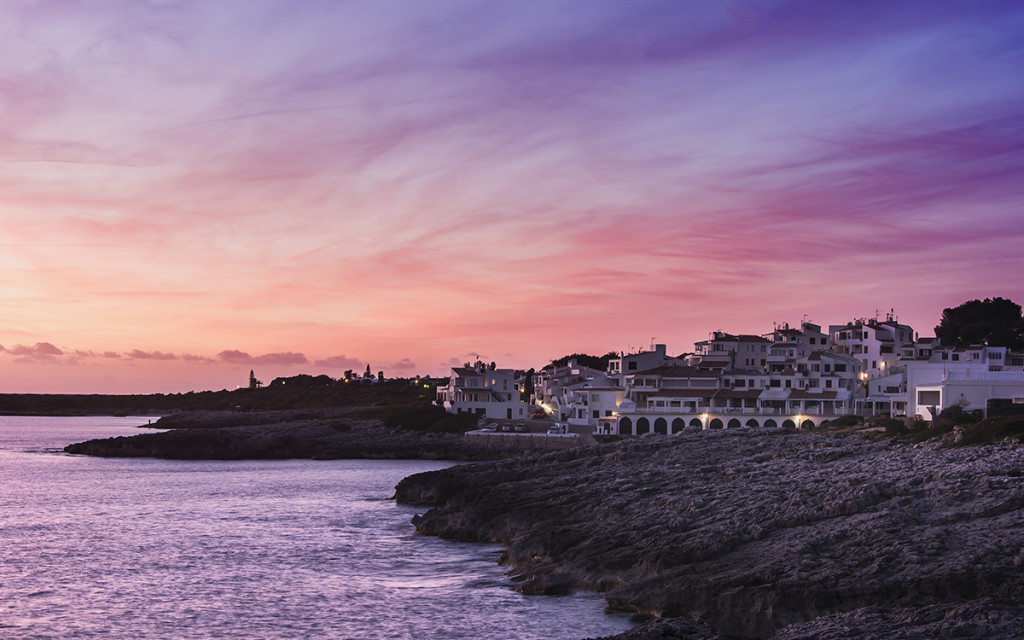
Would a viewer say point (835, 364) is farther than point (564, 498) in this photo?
Yes

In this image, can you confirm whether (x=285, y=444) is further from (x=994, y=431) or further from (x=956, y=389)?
(x=994, y=431)

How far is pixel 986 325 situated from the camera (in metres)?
146

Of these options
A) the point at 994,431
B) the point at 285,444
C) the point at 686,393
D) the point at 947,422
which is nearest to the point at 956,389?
the point at 947,422

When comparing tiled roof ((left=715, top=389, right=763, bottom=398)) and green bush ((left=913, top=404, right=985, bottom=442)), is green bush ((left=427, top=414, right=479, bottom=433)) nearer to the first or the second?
tiled roof ((left=715, top=389, right=763, bottom=398))

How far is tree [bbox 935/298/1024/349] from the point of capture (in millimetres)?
144375

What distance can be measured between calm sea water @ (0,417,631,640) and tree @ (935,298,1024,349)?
115m

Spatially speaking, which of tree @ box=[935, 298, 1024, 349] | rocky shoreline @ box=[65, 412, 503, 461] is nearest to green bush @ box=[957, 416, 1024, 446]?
rocky shoreline @ box=[65, 412, 503, 461]

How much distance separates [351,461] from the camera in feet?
346

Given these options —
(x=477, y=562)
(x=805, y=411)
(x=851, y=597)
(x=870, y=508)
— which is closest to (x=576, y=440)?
(x=805, y=411)

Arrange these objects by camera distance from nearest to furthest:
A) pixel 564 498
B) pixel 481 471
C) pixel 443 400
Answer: pixel 564 498 < pixel 481 471 < pixel 443 400

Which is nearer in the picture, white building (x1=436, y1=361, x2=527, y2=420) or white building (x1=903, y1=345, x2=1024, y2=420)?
white building (x1=903, y1=345, x2=1024, y2=420)

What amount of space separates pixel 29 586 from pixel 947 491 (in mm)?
35220

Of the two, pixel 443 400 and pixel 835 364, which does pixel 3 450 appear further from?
pixel 835 364

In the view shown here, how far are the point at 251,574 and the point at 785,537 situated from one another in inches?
861
